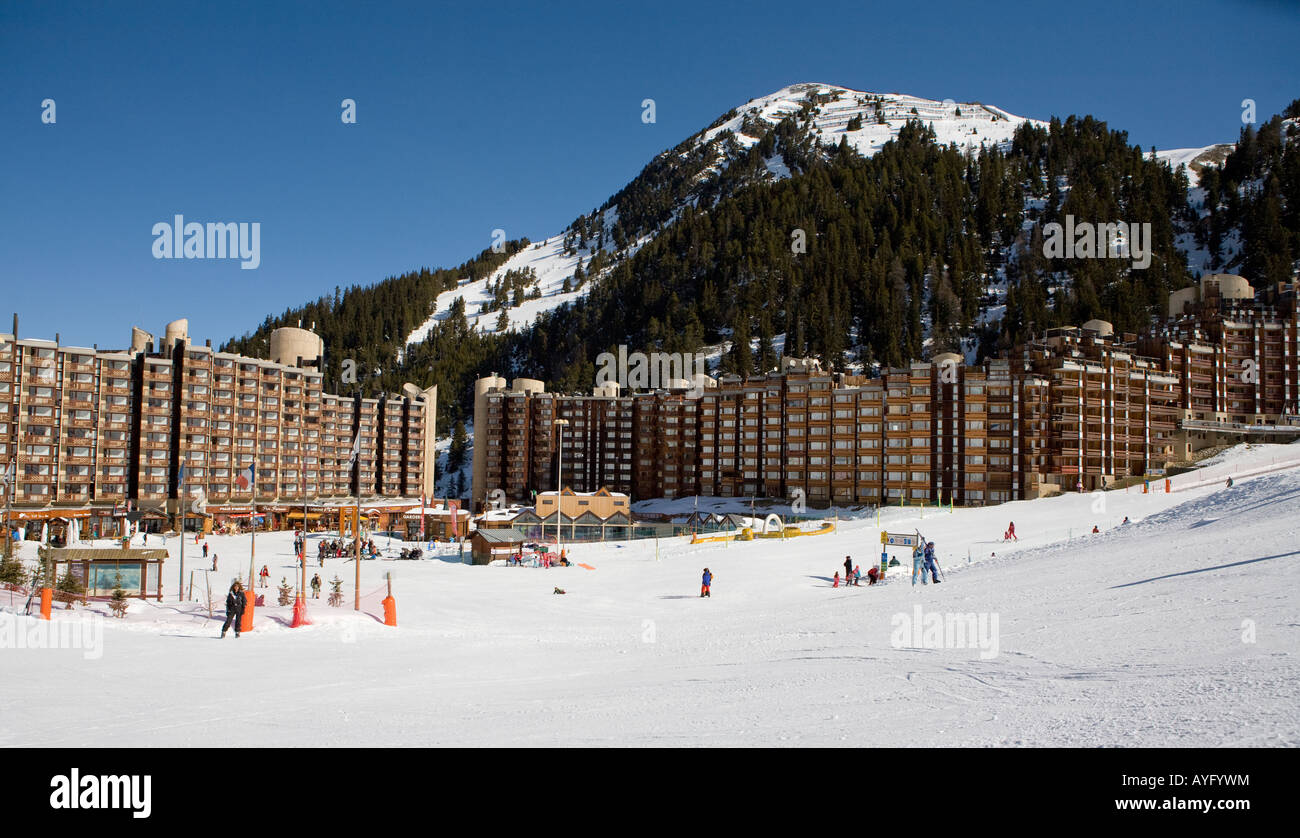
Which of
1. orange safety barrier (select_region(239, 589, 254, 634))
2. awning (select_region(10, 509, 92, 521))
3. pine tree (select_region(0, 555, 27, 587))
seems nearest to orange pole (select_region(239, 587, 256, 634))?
orange safety barrier (select_region(239, 589, 254, 634))

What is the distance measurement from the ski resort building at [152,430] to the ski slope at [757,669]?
5170cm

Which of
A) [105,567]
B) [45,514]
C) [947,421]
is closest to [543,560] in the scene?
[105,567]

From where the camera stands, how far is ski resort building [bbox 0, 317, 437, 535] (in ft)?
257

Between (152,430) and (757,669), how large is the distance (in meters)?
87.2

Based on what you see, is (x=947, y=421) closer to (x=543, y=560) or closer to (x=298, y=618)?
(x=543, y=560)

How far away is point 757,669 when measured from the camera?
49.3ft

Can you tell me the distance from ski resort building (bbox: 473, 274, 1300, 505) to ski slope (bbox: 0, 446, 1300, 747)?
184ft

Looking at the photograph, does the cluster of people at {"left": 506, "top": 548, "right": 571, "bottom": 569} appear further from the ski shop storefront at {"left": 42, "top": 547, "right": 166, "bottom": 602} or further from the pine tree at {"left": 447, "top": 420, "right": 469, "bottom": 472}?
the pine tree at {"left": 447, "top": 420, "right": 469, "bottom": 472}

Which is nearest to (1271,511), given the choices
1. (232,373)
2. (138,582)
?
(138,582)
